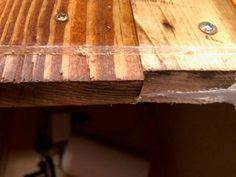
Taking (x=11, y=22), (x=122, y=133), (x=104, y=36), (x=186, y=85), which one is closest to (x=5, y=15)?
(x=11, y=22)

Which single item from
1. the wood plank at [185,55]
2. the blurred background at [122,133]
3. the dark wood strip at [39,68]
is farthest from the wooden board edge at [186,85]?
the blurred background at [122,133]

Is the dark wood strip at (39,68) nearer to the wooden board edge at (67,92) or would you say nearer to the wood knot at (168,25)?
the wooden board edge at (67,92)

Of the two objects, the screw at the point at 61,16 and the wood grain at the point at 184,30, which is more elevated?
the screw at the point at 61,16

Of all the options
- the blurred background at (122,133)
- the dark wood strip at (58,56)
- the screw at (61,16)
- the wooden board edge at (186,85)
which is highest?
the screw at (61,16)

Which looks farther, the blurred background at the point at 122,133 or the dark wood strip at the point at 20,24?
the blurred background at the point at 122,133

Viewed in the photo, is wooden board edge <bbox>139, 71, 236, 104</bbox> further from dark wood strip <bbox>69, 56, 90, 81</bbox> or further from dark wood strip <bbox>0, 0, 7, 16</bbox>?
dark wood strip <bbox>0, 0, 7, 16</bbox>

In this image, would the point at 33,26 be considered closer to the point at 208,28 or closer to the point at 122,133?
the point at 208,28
